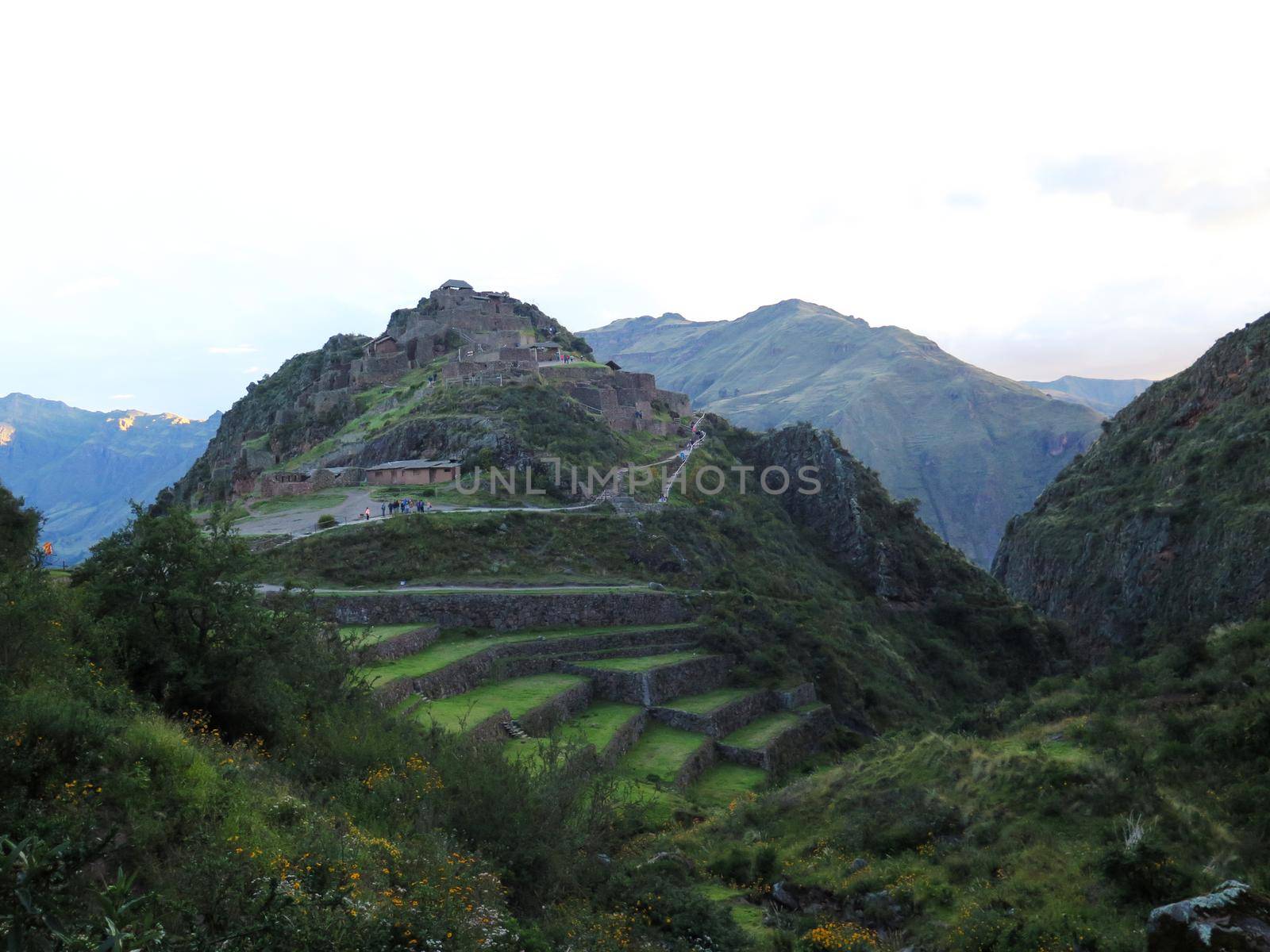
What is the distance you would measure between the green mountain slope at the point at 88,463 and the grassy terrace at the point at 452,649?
111584 mm

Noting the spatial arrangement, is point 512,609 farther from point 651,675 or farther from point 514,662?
point 651,675

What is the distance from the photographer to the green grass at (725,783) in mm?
22902

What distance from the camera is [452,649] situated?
27.0 m

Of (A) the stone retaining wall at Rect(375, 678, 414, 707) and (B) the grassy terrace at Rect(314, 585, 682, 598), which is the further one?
(B) the grassy terrace at Rect(314, 585, 682, 598)

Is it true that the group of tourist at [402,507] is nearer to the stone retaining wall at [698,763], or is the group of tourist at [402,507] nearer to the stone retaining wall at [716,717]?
the stone retaining wall at [716,717]

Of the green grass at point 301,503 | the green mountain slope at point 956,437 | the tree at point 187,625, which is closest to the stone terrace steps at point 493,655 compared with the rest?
the tree at point 187,625

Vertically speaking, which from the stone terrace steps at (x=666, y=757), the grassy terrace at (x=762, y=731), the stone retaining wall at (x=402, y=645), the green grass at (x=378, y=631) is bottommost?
the grassy terrace at (x=762, y=731)

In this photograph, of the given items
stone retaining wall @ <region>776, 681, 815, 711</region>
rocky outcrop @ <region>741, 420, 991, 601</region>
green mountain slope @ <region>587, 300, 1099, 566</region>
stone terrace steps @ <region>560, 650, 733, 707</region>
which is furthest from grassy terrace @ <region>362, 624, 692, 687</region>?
green mountain slope @ <region>587, 300, 1099, 566</region>

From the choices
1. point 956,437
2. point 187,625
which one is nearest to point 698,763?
point 187,625

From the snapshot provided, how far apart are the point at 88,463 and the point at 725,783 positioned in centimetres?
17406

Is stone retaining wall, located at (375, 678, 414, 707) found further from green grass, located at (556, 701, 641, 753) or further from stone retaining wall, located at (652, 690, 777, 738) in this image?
stone retaining wall, located at (652, 690, 777, 738)

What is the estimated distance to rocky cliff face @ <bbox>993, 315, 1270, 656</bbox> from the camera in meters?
41.5

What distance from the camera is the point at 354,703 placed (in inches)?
627

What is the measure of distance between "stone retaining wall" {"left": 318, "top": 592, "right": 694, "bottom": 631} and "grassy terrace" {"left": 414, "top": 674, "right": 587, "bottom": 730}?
366 cm
